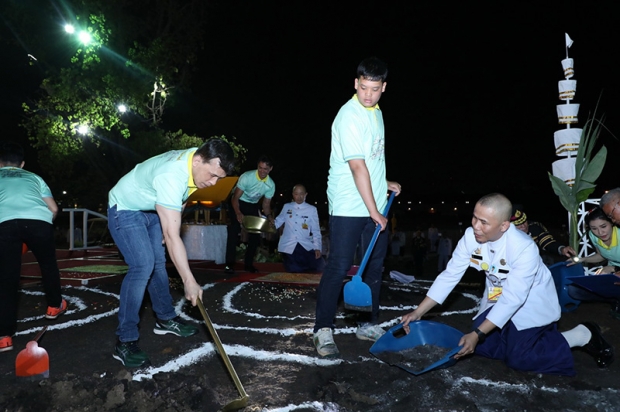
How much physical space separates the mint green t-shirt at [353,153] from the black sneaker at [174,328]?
1.49m

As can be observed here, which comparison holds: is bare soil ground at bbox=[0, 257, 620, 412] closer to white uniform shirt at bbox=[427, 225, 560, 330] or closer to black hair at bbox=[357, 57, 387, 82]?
white uniform shirt at bbox=[427, 225, 560, 330]

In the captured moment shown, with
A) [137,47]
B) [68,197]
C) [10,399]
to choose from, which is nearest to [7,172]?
[10,399]

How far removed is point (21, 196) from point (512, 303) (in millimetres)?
3792

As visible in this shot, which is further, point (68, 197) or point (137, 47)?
point (68, 197)

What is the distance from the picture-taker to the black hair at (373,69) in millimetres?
3297

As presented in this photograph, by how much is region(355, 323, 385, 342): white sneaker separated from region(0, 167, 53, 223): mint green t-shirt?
8.88 ft

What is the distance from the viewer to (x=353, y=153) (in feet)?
10.9

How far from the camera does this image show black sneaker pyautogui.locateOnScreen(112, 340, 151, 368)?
3.04 metres

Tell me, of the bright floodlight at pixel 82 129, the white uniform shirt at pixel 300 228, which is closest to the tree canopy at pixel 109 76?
the bright floodlight at pixel 82 129

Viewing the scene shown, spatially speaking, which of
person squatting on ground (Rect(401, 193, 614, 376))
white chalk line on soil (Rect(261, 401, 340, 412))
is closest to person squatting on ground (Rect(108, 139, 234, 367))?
white chalk line on soil (Rect(261, 401, 340, 412))

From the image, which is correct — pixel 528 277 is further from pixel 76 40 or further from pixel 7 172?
pixel 76 40

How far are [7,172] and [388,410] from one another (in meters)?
3.54

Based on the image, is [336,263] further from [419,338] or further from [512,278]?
[512,278]

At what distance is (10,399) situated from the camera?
2.51 metres
